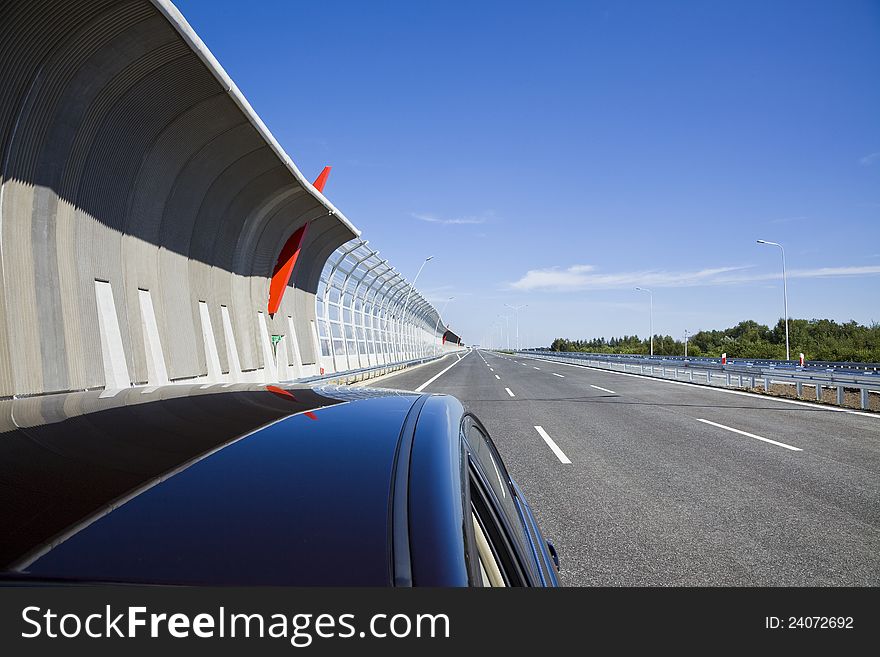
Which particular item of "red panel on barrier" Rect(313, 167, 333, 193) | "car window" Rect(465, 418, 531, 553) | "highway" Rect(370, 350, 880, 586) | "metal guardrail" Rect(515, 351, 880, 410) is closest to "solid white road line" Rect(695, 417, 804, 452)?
"highway" Rect(370, 350, 880, 586)

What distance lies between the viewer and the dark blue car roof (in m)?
1.16

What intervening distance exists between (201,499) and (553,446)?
30.0 ft

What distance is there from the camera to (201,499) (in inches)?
57.1

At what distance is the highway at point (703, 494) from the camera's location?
4551mm

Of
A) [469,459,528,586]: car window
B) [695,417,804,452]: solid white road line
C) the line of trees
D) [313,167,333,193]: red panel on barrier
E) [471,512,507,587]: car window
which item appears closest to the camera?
[471,512,507,587]: car window

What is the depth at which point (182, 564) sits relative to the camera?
116cm

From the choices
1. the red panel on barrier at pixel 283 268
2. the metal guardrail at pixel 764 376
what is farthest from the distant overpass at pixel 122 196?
the metal guardrail at pixel 764 376

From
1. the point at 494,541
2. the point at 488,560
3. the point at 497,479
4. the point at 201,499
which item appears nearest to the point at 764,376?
the point at 497,479

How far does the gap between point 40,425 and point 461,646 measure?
1.76 m

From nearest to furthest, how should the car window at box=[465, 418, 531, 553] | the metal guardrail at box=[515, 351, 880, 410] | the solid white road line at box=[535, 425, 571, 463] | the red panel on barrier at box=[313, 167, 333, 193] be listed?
the car window at box=[465, 418, 531, 553]
the solid white road line at box=[535, 425, 571, 463]
the metal guardrail at box=[515, 351, 880, 410]
the red panel on barrier at box=[313, 167, 333, 193]

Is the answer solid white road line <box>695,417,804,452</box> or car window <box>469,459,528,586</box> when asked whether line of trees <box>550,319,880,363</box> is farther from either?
car window <box>469,459,528,586</box>

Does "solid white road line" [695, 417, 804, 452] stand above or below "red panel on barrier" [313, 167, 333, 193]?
below

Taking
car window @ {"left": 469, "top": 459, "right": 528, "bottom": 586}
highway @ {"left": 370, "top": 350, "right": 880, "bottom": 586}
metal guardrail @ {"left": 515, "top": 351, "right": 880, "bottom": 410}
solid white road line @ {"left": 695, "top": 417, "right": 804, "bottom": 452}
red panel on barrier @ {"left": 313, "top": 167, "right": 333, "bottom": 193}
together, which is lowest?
highway @ {"left": 370, "top": 350, "right": 880, "bottom": 586}

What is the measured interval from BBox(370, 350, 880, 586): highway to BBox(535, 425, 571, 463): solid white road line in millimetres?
24
